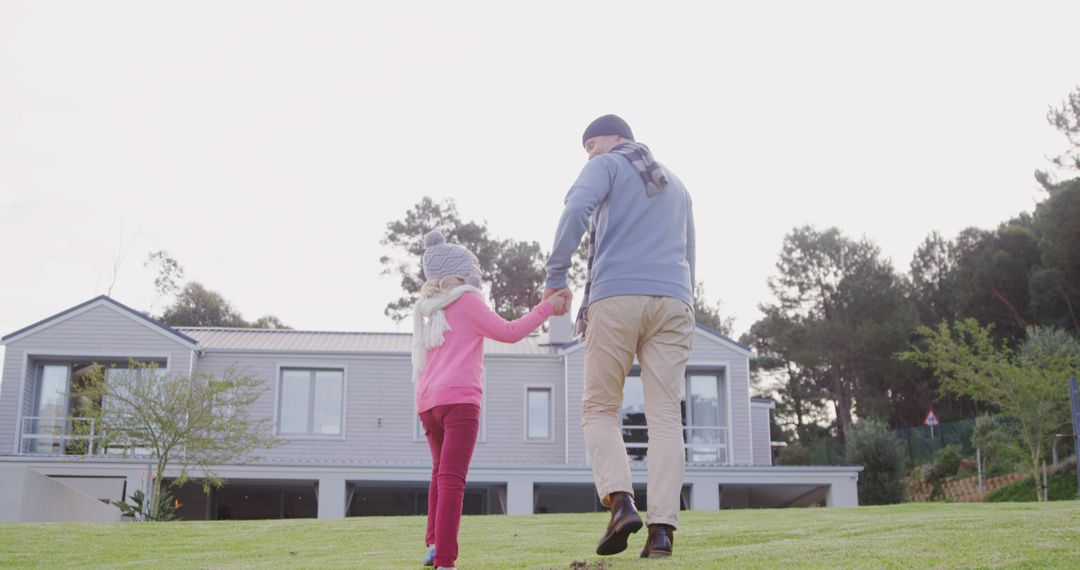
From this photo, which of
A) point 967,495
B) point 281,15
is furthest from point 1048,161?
point 281,15

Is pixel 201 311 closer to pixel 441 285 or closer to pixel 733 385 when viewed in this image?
pixel 733 385

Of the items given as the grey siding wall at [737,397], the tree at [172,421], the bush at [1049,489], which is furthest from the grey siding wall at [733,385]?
the tree at [172,421]

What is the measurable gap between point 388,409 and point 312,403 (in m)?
1.76

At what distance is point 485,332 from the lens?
4.73 metres

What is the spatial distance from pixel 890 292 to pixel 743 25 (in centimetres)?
2716

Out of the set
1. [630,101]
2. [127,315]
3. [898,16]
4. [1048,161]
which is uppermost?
[1048,161]

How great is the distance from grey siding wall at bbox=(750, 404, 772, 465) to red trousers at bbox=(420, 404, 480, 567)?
2059 cm

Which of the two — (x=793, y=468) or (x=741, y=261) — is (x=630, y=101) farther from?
(x=741, y=261)

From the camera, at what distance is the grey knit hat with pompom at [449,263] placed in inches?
193

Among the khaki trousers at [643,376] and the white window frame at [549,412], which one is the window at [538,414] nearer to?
the white window frame at [549,412]

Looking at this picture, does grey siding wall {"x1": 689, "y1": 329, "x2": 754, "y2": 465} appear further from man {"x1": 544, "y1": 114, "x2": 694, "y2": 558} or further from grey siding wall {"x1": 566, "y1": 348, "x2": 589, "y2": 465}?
man {"x1": 544, "y1": 114, "x2": 694, "y2": 558}

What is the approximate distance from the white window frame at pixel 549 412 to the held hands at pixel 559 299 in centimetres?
1897

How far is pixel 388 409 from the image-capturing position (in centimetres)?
2342

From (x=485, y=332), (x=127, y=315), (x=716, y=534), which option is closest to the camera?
(x=485, y=332)
